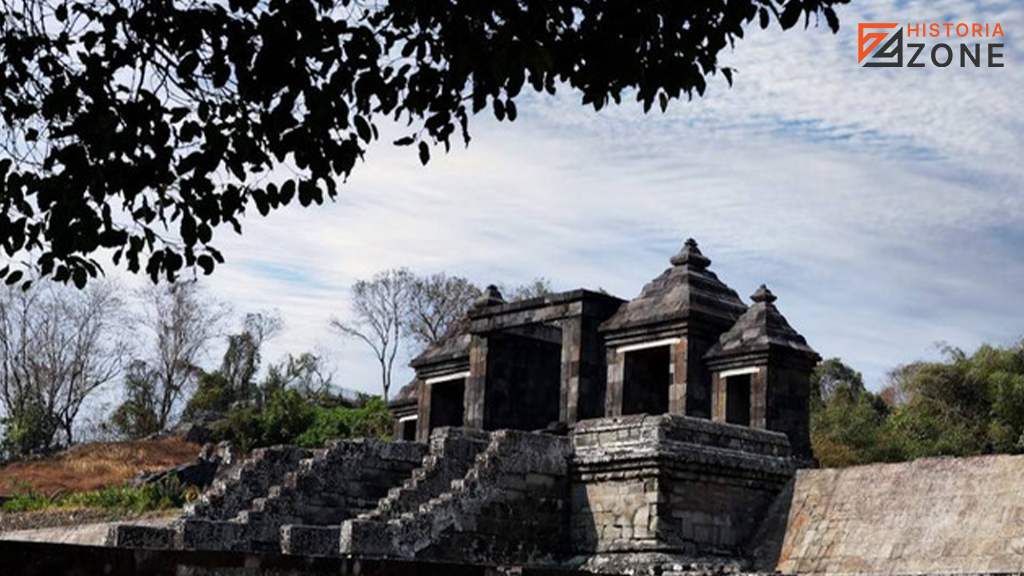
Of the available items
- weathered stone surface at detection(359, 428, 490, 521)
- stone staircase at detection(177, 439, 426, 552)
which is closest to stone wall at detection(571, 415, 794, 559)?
weathered stone surface at detection(359, 428, 490, 521)

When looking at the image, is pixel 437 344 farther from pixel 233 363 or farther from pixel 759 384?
pixel 233 363

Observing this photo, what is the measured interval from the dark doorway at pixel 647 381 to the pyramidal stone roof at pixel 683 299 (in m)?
0.47

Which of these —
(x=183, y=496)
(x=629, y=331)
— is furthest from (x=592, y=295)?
(x=183, y=496)

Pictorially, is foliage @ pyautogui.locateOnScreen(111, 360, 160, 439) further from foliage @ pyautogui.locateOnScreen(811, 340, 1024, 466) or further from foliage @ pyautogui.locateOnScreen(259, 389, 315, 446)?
foliage @ pyautogui.locateOnScreen(811, 340, 1024, 466)

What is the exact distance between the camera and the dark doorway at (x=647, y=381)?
21125mm

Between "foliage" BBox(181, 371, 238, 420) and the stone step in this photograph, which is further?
Answer: "foliage" BBox(181, 371, 238, 420)

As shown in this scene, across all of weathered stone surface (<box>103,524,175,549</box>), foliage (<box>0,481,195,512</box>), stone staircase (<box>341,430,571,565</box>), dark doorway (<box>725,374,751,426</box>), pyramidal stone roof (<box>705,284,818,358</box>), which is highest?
pyramidal stone roof (<box>705,284,818,358</box>)

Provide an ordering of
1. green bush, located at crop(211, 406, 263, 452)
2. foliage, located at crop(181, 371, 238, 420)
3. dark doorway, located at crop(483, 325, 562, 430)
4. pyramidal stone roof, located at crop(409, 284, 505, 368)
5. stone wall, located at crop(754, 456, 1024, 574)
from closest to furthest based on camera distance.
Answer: stone wall, located at crop(754, 456, 1024, 574) < dark doorway, located at crop(483, 325, 562, 430) < pyramidal stone roof, located at crop(409, 284, 505, 368) < green bush, located at crop(211, 406, 263, 452) < foliage, located at crop(181, 371, 238, 420)

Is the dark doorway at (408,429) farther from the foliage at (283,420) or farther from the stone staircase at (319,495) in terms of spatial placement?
the foliage at (283,420)

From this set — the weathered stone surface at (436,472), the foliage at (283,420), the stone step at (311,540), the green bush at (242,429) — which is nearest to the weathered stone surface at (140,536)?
the stone step at (311,540)

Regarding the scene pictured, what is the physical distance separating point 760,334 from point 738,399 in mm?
1022

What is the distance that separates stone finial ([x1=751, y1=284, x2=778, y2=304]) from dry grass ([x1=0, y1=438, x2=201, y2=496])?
21.1 meters

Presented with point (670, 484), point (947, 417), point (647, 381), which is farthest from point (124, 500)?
point (947, 417)

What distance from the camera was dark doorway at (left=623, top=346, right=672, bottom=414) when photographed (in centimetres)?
Answer: 2112
